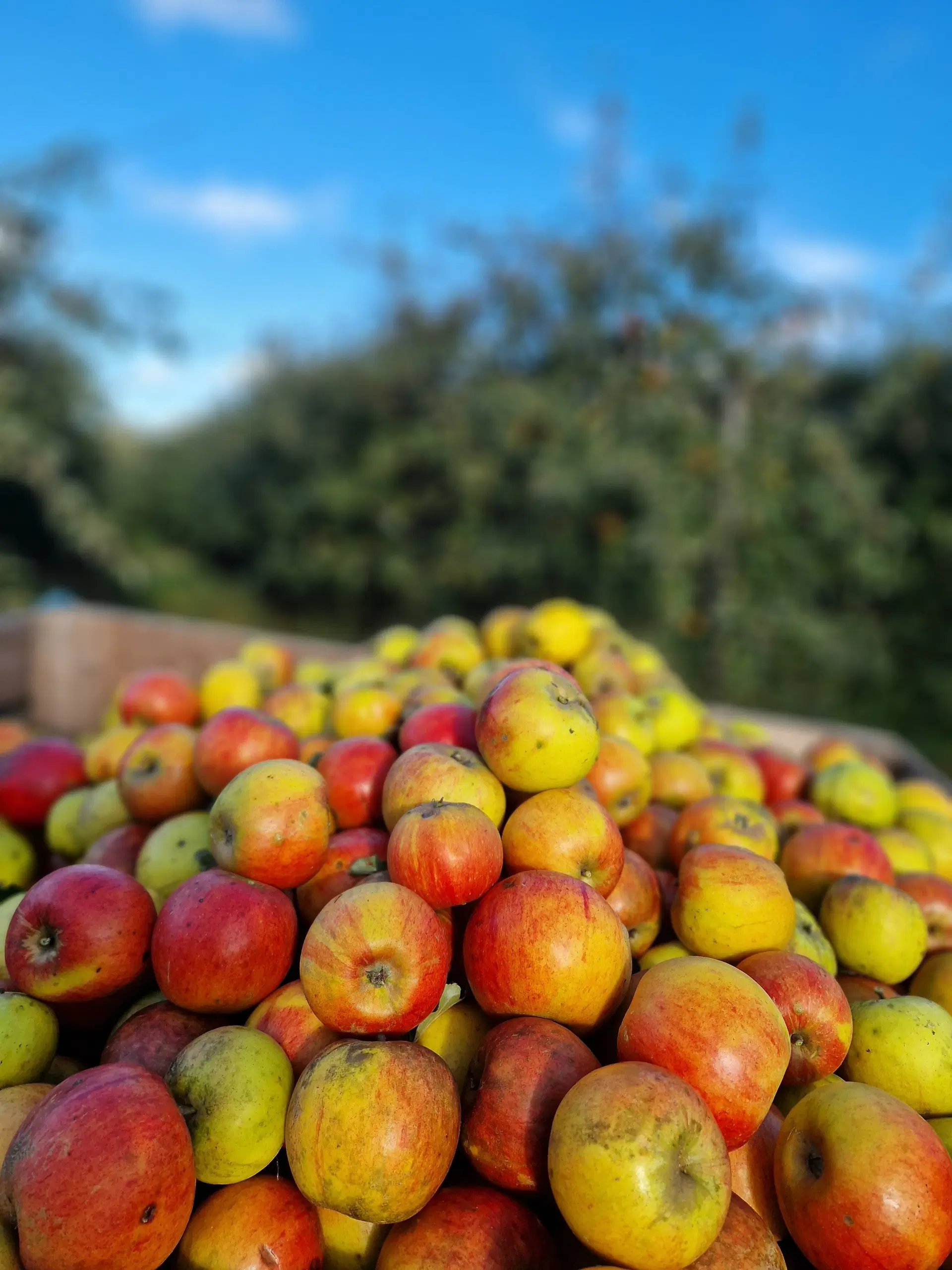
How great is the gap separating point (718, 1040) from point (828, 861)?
94 centimetres

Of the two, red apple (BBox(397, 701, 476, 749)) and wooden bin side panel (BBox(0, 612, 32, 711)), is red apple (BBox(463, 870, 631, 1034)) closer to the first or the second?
red apple (BBox(397, 701, 476, 749))

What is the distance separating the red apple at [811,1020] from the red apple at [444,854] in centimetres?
61

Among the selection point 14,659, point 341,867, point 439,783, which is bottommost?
point 14,659

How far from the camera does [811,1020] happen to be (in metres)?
1.56

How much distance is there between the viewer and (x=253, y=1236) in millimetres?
1301

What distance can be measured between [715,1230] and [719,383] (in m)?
6.00

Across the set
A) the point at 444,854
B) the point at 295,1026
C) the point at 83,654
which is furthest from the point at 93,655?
the point at 444,854

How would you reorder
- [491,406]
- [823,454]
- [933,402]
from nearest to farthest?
[823,454]
[933,402]
[491,406]

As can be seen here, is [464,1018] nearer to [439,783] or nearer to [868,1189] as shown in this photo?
[439,783]

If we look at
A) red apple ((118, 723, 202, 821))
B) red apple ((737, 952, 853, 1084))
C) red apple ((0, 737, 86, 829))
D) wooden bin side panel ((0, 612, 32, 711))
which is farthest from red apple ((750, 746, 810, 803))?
wooden bin side panel ((0, 612, 32, 711))

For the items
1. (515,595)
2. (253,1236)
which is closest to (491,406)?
(515,595)

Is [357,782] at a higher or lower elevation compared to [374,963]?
higher

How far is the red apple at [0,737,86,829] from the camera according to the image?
2463mm

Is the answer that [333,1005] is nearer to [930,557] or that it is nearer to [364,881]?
[364,881]
